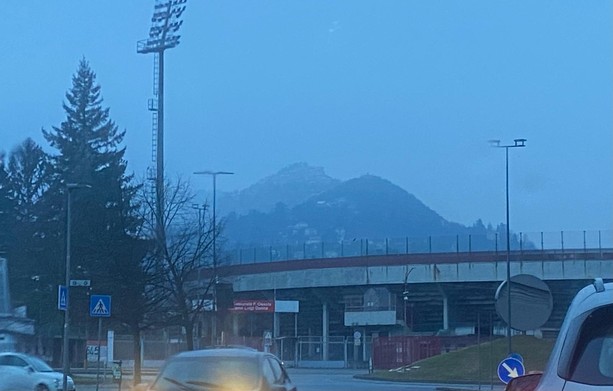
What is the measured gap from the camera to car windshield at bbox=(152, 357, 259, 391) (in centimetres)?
1345

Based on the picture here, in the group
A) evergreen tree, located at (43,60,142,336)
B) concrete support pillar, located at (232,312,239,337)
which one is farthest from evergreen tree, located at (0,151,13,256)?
concrete support pillar, located at (232,312,239,337)

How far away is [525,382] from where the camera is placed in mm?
6812


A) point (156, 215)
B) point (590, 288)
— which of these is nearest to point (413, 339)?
point (156, 215)

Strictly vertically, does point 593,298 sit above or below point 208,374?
above

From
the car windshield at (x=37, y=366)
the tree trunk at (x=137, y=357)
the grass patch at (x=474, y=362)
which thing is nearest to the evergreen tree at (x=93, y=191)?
the tree trunk at (x=137, y=357)

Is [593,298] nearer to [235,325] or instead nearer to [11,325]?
[11,325]

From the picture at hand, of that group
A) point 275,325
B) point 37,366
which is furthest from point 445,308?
point 37,366

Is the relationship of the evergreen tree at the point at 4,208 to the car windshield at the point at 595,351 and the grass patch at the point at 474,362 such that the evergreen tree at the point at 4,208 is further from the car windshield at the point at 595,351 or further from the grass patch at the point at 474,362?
the car windshield at the point at 595,351

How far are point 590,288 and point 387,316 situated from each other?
8007 cm

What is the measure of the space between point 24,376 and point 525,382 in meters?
25.5

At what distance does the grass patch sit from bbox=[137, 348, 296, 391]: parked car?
3678 cm

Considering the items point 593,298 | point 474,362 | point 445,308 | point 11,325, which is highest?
point 445,308

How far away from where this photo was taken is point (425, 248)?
8444 centimetres

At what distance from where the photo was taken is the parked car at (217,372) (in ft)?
44.2
